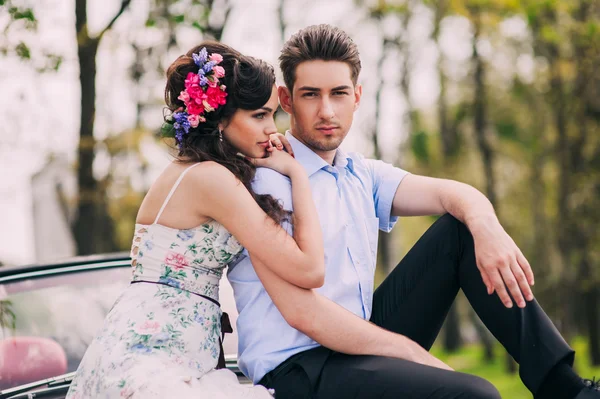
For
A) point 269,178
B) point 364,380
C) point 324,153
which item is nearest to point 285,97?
point 324,153

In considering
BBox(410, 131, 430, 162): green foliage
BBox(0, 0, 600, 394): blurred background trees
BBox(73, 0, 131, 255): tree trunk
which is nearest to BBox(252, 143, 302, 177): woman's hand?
BBox(0, 0, 600, 394): blurred background trees

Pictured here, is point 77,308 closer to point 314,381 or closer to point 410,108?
point 314,381

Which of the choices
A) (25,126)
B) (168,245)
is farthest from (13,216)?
(168,245)

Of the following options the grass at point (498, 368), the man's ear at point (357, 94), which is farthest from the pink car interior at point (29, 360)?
the grass at point (498, 368)

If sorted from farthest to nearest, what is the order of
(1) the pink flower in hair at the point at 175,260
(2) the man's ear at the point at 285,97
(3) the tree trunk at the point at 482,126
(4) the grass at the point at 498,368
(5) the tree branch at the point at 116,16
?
(3) the tree trunk at the point at 482,126 → (4) the grass at the point at 498,368 → (5) the tree branch at the point at 116,16 → (2) the man's ear at the point at 285,97 → (1) the pink flower in hair at the point at 175,260

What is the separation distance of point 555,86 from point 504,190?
769cm

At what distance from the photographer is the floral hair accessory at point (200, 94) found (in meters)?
3.01

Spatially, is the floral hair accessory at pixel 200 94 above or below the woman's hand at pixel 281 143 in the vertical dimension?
above

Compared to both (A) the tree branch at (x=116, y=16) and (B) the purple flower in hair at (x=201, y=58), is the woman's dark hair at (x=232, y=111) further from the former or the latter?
(A) the tree branch at (x=116, y=16)

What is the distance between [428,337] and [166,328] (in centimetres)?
127

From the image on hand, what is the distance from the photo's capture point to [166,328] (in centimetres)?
276

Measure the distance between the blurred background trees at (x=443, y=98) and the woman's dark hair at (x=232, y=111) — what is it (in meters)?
4.05

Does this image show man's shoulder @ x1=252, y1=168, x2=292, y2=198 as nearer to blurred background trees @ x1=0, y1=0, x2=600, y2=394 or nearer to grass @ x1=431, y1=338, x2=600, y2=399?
blurred background trees @ x1=0, y1=0, x2=600, y2=394

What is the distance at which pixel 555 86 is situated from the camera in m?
→ 17.9
